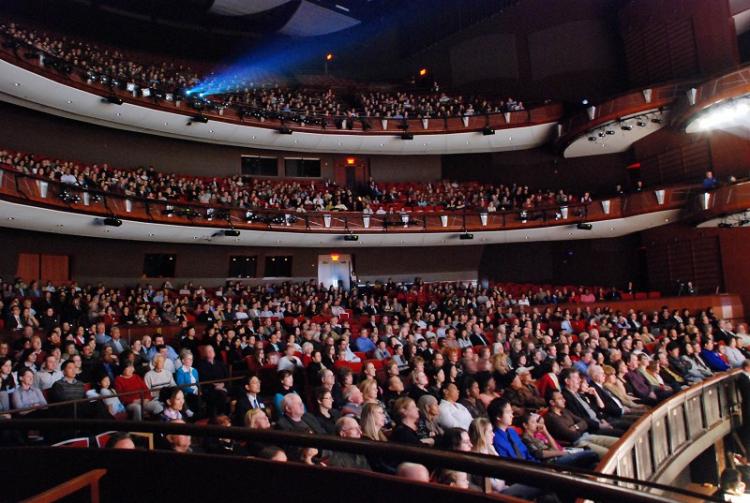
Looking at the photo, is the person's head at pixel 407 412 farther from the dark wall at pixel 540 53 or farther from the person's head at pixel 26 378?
the dark wall at pixel 540 53

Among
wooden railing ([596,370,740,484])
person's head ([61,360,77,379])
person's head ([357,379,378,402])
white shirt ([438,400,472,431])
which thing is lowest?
wooden railing ([596,370,740,484])

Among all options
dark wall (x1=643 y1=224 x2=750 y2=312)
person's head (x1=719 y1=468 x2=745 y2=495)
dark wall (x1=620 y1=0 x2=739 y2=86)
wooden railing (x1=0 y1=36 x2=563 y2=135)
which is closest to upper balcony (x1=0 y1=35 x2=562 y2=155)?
wooden railing (x1=0 y1=36 x2=563 y2=135)

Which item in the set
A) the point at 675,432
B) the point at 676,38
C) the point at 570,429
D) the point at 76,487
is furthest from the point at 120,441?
the point at 676,38

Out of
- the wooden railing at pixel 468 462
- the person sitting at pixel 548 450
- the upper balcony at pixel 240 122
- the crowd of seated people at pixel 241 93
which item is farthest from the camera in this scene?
the crowd of seated people at pixel 241 93

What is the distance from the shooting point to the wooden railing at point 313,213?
995 cm

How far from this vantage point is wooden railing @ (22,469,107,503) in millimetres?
1666

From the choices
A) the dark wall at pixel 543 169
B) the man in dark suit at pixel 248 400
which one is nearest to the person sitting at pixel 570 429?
the man in dark suit at pixel 248 400

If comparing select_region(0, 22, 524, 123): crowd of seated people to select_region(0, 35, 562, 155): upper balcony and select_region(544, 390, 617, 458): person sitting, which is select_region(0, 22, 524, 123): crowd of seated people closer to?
select_region(0, 35, 562, 155): upper balcony

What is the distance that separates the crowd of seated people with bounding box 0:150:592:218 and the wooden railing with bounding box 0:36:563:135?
5.79 feet

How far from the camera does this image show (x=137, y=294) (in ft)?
36.5

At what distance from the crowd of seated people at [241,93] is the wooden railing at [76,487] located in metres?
11.6

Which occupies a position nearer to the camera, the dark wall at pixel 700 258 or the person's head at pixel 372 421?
the person's head at pixel 372 421

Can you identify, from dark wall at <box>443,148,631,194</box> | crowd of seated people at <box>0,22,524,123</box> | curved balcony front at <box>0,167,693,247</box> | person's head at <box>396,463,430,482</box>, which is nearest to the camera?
person's head at <box>396,463,430,482</box>

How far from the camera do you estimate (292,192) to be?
15.6 meters
